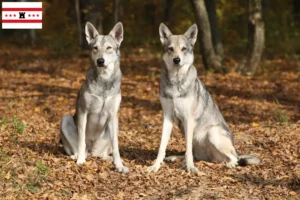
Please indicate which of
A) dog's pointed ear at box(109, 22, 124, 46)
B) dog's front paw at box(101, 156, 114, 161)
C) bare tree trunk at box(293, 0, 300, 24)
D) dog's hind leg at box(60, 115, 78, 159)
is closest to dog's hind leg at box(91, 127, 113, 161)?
dog's front paw at box(101, 156, 114, 161)

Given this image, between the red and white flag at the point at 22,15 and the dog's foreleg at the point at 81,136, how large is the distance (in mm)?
2300

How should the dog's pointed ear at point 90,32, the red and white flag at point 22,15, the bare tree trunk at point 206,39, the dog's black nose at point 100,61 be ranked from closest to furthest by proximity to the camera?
the dog's black nose at point 100,61
the dog's pointed ear at point 90,32
the red and white flag at point 22,15
the bare tree trunk at point 206,39

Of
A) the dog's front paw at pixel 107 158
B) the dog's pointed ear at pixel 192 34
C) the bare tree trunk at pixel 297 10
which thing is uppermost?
the bare tree trunk at pixel 297 10

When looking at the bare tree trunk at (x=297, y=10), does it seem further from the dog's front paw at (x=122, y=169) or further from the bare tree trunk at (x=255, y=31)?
the dog's front paw at (x=122, y=169)

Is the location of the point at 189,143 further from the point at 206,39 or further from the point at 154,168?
the point at 206,39

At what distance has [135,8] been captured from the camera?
33.7m

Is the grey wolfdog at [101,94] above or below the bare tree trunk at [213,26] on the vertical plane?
below

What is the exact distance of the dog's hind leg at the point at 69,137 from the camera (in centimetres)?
807

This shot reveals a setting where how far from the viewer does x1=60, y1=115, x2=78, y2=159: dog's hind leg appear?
318 inches

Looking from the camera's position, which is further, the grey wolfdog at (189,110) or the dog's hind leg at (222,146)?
the dog's hind leg at (222,146)

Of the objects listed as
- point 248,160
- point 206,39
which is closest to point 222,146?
point 248,160

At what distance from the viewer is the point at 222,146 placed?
789 cm

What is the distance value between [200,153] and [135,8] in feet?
86.3

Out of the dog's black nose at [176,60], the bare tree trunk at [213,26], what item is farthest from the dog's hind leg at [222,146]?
the bare tree trunk at [213,26]
